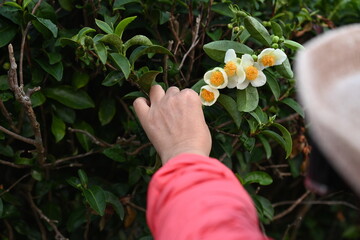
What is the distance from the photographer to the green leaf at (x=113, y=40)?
53.3 inches

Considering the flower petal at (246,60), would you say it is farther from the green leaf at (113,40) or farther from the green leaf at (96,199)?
the green leaf at (96,199)

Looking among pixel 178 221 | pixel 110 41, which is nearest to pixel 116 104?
pixel 110 41

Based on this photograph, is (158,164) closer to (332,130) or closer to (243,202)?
(243,202)

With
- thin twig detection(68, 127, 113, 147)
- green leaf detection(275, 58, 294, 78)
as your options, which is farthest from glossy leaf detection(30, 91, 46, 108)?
green leaf detection(275, 58, 294, 78)

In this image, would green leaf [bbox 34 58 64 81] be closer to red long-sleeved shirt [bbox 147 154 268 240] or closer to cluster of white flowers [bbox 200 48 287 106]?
cluster of white flowers [bbox 200 48 287 106]

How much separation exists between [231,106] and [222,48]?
0.47 ft

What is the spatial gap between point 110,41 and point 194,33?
Answer: 0.32 metres

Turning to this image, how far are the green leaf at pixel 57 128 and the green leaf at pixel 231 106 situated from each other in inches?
20.4

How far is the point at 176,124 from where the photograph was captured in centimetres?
115

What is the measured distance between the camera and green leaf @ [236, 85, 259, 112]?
1379 mm

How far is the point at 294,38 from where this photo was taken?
6.39 ft

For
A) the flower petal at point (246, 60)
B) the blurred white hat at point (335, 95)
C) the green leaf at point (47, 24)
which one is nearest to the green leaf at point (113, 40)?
the green leaf at point (47, 24)

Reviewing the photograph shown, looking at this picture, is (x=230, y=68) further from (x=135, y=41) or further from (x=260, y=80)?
(x=135, y=41)

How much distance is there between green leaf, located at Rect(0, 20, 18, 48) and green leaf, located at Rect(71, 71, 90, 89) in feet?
0.69
